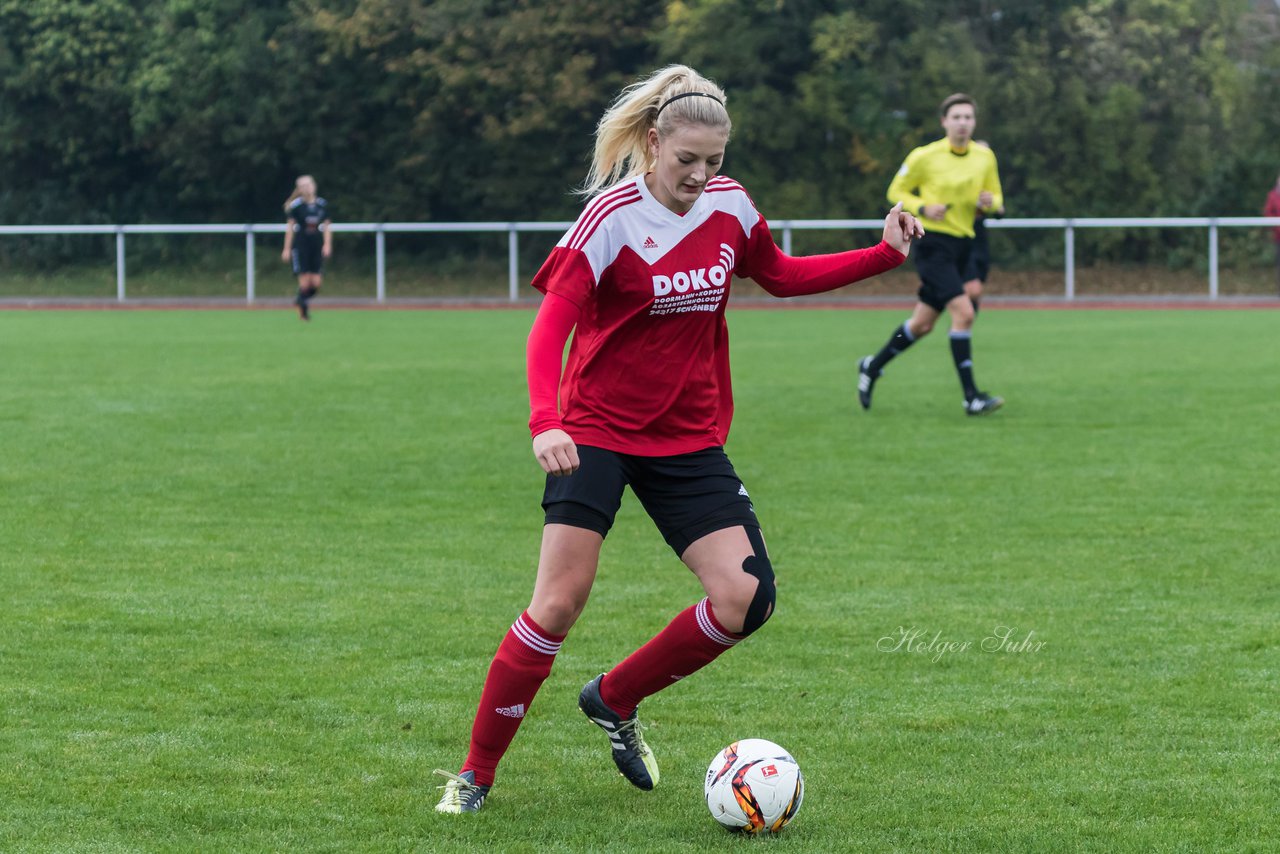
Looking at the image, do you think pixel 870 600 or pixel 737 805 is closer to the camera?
pixel 737 805

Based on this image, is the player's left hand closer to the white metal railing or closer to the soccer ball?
the soccer ball

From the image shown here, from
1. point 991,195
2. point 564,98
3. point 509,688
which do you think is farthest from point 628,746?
point 564,98

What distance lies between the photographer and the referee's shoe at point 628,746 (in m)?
4.63

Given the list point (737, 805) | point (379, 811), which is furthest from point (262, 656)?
point (737, 805)

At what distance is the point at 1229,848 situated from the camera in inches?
162

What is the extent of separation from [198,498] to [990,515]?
3.99 meters

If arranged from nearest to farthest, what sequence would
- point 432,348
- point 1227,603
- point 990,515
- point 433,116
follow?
point 1227,603 < point 990,515 < point 432,348 < point 433,116

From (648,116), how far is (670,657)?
1.37m

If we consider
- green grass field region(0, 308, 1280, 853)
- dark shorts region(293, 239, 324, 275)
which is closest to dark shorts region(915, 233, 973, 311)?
green grass field region(0, 308, 1280, 853)

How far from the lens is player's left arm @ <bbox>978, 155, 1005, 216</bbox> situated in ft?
40.3

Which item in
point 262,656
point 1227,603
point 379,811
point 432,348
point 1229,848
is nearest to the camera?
point 1229,848

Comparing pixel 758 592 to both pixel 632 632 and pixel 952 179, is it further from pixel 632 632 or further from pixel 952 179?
pixel 952 179

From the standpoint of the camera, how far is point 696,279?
4.60m

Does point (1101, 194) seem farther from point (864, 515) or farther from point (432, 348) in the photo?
point (864, 515)
